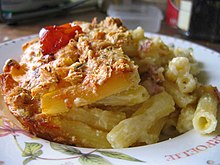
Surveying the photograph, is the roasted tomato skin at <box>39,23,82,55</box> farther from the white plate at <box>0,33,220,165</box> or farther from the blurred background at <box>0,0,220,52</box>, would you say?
the blurred background at <box>0,0,220,52</box>

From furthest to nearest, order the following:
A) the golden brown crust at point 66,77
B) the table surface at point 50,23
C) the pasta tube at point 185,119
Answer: the table surface at point 50,23, the pasta tube at point 185,119, the golden brown crust at point 66,77

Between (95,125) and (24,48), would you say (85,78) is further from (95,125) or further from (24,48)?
(24,48)

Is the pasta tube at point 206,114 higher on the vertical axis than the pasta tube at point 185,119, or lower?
higher

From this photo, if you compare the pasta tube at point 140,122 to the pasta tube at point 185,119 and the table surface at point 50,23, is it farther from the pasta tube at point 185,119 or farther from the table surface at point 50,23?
the table surface at point 50,23

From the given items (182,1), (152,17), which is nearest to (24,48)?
(182,1)

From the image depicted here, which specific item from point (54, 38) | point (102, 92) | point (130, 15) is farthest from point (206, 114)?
point (130, 15)

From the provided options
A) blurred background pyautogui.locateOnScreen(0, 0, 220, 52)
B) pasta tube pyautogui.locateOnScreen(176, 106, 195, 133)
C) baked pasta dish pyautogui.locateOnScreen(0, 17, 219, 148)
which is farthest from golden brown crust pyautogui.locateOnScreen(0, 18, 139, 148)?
blurred background pyautogui.locateOnScreen(0, 0, 220, 52)

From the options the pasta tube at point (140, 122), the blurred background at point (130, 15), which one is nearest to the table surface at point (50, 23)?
the blurred background at point (130, 15)
